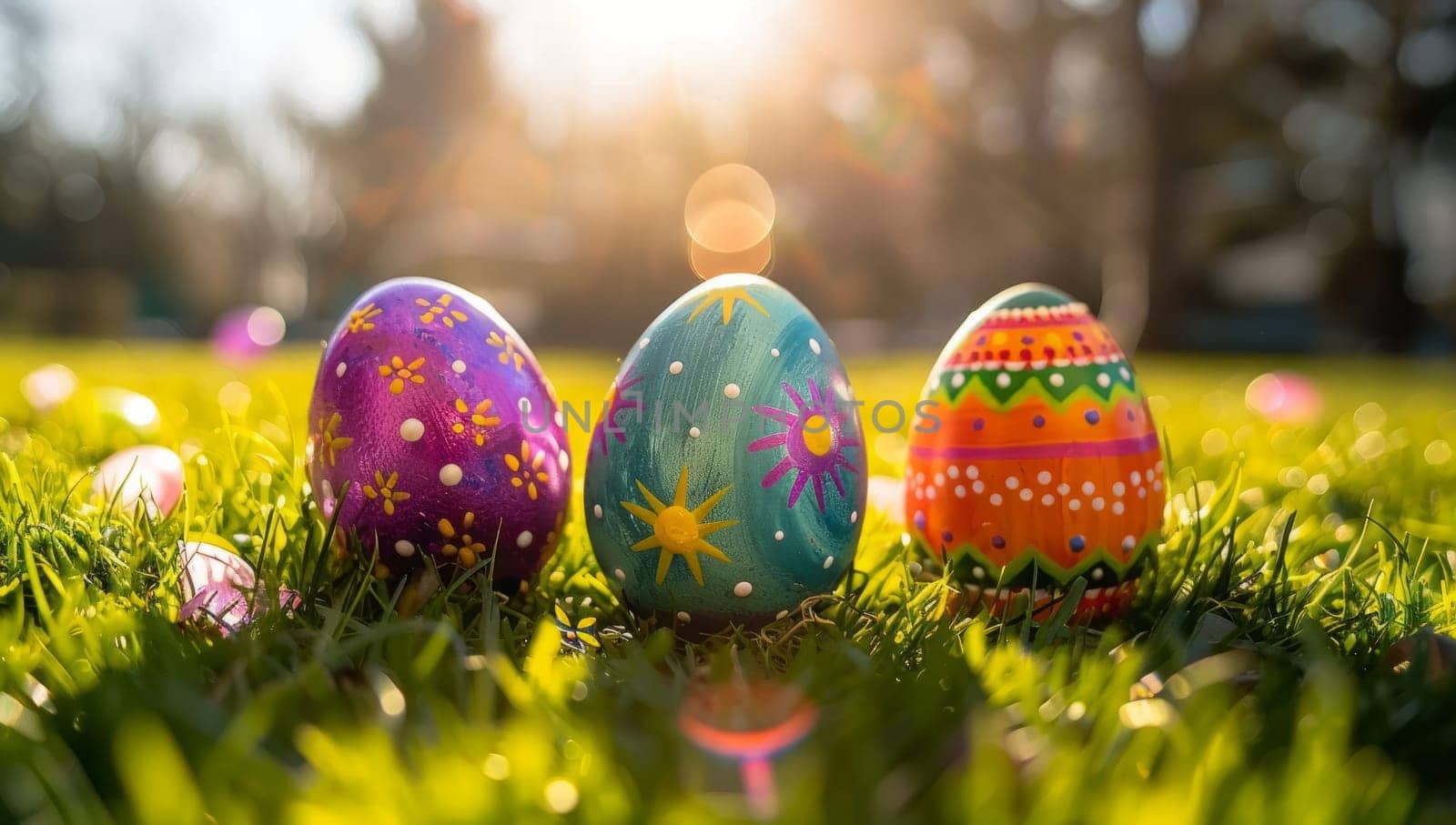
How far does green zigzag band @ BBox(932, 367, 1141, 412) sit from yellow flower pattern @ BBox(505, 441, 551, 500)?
77 cm

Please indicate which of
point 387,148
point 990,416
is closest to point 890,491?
point 990,416

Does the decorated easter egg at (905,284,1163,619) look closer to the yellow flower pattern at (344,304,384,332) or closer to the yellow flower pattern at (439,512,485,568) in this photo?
the yellow flower pattern at (439,512,485,568)

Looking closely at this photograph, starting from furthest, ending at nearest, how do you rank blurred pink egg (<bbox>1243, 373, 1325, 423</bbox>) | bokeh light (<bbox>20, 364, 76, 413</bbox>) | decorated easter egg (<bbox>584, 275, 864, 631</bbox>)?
blurred pink egg (<bbox>1243, 373, 1325, 423</bbox>), bokeh light (<bbox>20, 364, 76, 413</bbox>), decorated easter egg (<bbox>584, 275, 864, 631</bbox>)

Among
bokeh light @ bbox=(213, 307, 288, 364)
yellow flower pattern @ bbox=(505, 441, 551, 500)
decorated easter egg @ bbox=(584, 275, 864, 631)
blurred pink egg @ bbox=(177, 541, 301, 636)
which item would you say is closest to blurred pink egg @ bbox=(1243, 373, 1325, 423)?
decorated easter egg @ bbox=(584, 275, 864, 631)

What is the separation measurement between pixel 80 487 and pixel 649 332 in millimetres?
1368

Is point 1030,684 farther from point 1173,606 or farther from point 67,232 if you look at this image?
point 67,232

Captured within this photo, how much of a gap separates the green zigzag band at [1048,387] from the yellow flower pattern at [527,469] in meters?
0.77

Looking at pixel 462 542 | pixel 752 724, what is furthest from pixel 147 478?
pixel 752 724

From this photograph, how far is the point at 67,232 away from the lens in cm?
2806

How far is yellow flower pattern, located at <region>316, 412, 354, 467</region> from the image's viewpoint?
1698 mm

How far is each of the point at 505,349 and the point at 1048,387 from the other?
38.7 inches

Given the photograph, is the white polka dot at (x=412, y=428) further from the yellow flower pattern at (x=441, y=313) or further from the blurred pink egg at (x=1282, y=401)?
the blurred pink egg at (x=1282, y=401)

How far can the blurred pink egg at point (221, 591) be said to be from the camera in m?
1.49

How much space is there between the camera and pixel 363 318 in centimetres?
176
